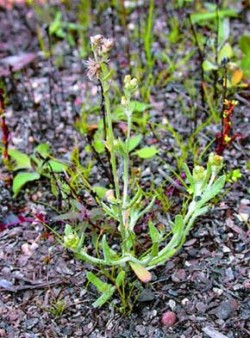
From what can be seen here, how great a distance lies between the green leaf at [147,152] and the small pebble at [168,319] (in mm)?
513

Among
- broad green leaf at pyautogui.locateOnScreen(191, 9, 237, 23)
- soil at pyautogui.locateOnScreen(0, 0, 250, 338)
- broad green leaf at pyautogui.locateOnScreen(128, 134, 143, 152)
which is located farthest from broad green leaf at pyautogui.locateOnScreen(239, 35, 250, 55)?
broad green leaf at pyautogui.locateOnScreen(128, 134, 143, 152)

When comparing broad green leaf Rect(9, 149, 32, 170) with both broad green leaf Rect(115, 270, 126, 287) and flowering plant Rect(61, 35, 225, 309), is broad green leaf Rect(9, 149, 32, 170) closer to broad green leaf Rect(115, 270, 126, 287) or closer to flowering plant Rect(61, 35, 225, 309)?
flowering plant Rect(61, 35, 225, 309)

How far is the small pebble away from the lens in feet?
5.40

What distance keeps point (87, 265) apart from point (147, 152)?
0.40 m

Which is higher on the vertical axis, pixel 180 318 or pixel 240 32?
pixel 240 32

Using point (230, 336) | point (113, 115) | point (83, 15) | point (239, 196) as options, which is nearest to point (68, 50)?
point (83, 15)

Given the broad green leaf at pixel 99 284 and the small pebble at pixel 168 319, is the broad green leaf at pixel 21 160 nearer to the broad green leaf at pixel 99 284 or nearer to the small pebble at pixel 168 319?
the broad green leaf at pixel 99 284

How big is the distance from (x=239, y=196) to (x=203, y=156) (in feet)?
0.66

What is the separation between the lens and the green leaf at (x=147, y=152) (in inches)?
78.0

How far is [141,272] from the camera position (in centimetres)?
161

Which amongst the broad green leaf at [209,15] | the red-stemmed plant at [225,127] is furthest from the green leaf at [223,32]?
the red-stemmed plant at [225,127]

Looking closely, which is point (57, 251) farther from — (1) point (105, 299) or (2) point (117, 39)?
(2) point (117, 39)

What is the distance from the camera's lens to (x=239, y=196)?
1964 mm

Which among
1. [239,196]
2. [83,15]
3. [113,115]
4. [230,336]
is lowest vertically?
[230,336]
